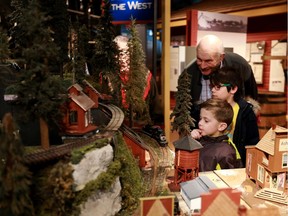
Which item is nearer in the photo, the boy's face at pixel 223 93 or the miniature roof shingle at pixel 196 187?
the miniature roof shingle at pixel 196 187

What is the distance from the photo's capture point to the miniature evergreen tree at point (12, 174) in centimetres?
144

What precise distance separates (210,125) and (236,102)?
0.38 m

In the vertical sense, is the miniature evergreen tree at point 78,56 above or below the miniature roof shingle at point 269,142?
above

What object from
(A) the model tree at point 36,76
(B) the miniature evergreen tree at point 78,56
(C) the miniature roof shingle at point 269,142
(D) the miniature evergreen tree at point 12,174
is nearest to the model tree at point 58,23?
(B) the miniature evergreen tree at point 78,56

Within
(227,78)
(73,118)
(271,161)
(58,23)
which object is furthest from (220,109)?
(58,23)

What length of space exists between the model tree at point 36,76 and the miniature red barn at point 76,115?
0.25 meters

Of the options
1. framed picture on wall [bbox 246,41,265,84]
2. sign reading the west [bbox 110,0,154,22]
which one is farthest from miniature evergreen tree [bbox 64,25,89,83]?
framed picture on wall [bbox 246,41,265,84]

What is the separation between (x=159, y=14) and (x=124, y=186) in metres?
2.17

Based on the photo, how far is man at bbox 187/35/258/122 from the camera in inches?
123

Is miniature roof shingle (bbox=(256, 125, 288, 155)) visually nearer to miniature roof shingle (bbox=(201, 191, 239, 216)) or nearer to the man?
→ miniature roof shingle (bbox=(201, 191, 239, 216))

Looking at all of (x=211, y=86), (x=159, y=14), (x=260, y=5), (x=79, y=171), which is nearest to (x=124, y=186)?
(x=79, y=171)

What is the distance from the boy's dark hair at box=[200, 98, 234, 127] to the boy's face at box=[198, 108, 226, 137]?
0.03 metres

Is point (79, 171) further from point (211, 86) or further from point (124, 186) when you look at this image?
point (211, 86)

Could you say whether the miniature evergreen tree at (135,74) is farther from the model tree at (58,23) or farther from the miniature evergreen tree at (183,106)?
the model tree at (58,23)
